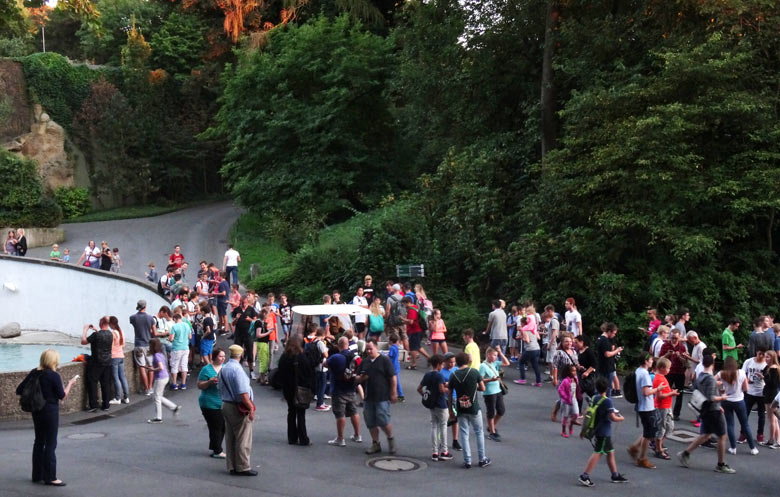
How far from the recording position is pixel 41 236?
1515 inches

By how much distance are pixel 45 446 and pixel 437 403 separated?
5121 millimetres

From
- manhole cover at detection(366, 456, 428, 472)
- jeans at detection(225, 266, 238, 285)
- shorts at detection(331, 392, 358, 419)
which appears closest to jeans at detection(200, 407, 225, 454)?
shorts at detection(331, 392, 358, 419)

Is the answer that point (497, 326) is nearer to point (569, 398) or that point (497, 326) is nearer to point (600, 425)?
point (569, 398)

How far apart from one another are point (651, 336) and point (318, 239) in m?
16.9

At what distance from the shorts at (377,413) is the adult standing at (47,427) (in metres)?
4.19

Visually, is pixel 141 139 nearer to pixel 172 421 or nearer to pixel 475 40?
pixel 475 40

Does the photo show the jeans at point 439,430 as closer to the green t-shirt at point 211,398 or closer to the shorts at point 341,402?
the shorts at point 341,402

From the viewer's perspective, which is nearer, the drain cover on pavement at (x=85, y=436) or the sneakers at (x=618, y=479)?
the sneakers at (x=618, y=479)

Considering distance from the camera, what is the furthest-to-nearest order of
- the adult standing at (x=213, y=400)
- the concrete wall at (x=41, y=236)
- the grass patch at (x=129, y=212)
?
the grass patch at (x=129, y=212) < the concrete wall at (x=41, y=236) < the adult standing at (x=213, y=400)

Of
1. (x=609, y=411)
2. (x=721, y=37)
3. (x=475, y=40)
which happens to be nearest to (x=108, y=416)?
(x=609, y=411)

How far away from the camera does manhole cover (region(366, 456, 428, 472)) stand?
38.5ft

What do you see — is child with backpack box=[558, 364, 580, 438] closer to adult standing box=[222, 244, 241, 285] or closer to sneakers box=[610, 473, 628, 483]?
sneakers box=[610, 473, 628, 483]

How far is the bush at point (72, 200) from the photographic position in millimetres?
44778

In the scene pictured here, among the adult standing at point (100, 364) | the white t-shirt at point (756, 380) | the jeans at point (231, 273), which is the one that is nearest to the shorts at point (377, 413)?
the adult standing at point (100, 364)
